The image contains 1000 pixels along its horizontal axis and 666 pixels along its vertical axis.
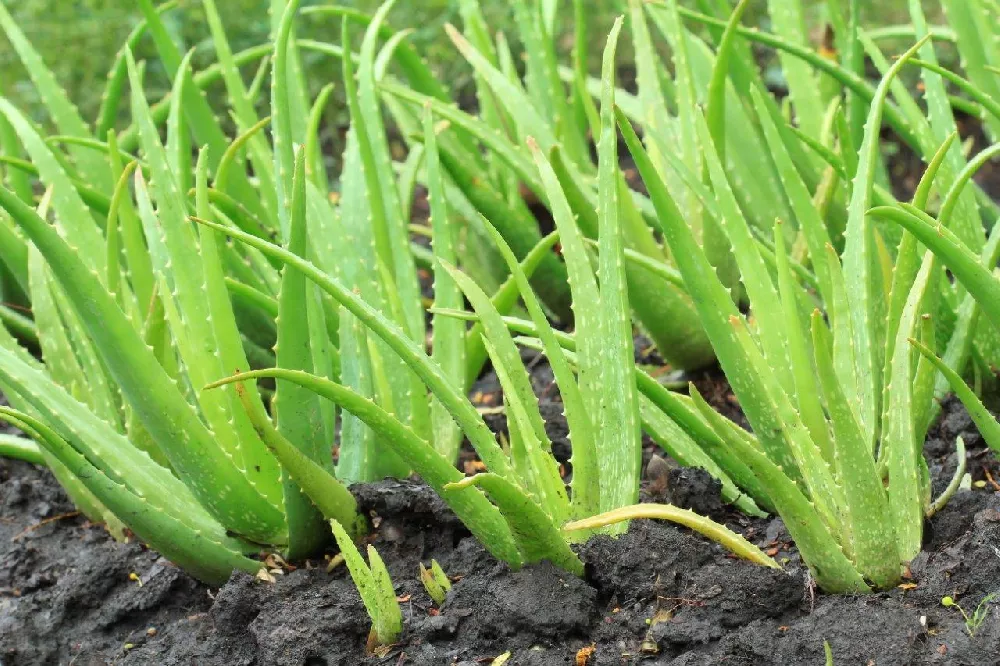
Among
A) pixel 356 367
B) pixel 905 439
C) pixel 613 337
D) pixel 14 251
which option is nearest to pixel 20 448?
pixel 14 251

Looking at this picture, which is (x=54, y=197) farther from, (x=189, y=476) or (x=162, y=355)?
(x=189, y=476)

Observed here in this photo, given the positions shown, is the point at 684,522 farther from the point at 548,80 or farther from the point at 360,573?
the point at 548,80

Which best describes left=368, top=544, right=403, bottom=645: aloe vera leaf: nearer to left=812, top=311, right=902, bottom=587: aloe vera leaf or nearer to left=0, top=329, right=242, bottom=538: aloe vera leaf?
left=0, top=329, right=242, bottom=538: aloe vera leaf

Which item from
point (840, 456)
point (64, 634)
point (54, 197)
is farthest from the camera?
point (54, 197)

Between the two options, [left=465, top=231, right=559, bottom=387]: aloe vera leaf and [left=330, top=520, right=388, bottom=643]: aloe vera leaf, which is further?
[left=465, top=231, right=559, bottom=387]: aloe vera leaf

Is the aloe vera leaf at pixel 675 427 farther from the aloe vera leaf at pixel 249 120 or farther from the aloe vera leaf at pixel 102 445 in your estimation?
the aloe vera leaf at pixel 249 120

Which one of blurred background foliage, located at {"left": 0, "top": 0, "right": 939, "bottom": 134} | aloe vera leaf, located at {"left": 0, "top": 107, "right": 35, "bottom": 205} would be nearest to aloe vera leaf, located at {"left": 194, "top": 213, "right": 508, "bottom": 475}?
aloe vera leaf, located at {"left": 0, "top": 107, "right": 35, "bottom": 205}

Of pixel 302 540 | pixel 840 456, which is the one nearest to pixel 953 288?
pixel 840 456

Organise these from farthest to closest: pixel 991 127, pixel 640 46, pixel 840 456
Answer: pixel 640 46
pixel 991 127
pixel 840 456
